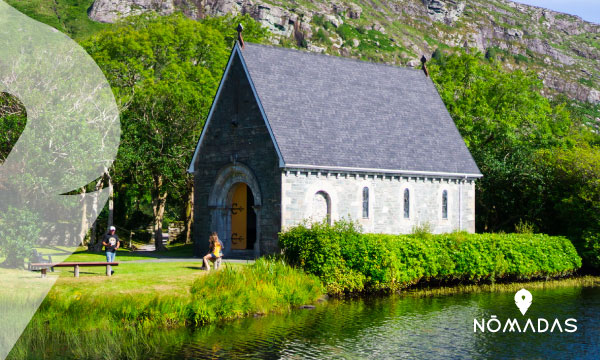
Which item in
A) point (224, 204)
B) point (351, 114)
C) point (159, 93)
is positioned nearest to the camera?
point (224, 204)

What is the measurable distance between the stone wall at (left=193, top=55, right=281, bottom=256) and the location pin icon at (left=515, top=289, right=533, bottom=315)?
37.6 feet

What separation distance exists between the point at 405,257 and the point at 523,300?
16.7 ft

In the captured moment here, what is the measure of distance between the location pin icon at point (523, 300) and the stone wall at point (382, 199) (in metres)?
8.57

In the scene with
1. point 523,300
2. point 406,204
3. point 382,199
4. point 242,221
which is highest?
point 382,199

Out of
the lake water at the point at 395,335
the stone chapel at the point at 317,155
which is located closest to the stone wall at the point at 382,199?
the stone chapel at the point at 317,155

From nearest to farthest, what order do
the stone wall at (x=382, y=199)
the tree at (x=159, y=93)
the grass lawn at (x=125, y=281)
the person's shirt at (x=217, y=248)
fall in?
the grass lawn at (x=125, y=281), the person's shirt at (x=217, y=248), the stone wall at (x=382, y=199), the tree at (x=159, y=93)

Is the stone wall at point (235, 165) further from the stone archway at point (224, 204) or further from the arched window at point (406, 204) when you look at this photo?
the arched window at point (406, 204)

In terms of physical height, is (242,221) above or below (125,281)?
above

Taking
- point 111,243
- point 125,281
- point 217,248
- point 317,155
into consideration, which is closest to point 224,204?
point 317,155

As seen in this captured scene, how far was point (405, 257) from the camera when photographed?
93.2ft

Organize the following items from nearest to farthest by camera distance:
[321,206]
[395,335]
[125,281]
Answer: [395,335] → [125,281] → [321,206]

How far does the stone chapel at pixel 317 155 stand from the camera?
3251 cm

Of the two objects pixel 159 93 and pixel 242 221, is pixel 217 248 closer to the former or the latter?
pixel 242 221

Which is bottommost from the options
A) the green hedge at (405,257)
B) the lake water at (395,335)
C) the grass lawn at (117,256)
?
the lake water at (395,335)
